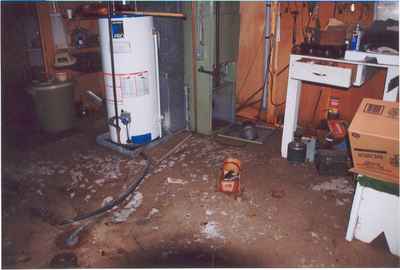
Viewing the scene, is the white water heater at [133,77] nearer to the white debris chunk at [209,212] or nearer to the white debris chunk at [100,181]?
the white debris chunk at [100,181]

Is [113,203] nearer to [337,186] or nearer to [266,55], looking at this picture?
[337,186]

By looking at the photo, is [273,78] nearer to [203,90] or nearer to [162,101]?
[203,90]

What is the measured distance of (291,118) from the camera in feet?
8.78

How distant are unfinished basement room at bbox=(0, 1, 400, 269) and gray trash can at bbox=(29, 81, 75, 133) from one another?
0.01 m

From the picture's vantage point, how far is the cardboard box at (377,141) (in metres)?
1.65

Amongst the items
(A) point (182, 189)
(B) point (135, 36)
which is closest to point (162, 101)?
(B) point (135, 36)

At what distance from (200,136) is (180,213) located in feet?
3.99

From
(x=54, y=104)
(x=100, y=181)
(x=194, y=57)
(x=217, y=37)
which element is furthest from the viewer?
(x=54, y=104)

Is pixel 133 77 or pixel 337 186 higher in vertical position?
pixel 133 77

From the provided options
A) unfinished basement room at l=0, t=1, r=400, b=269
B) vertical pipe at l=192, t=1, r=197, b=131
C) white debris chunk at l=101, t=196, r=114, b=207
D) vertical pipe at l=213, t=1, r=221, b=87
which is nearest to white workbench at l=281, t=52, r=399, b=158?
unfinished basement room at l=0, t=1, r=400, b=269

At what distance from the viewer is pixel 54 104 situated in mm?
3266

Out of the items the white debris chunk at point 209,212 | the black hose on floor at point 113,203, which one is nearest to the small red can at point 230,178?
the white debris chunk at point 209,212

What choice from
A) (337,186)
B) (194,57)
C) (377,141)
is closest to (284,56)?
(194,57)

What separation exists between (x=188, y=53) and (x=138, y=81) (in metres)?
0.57
